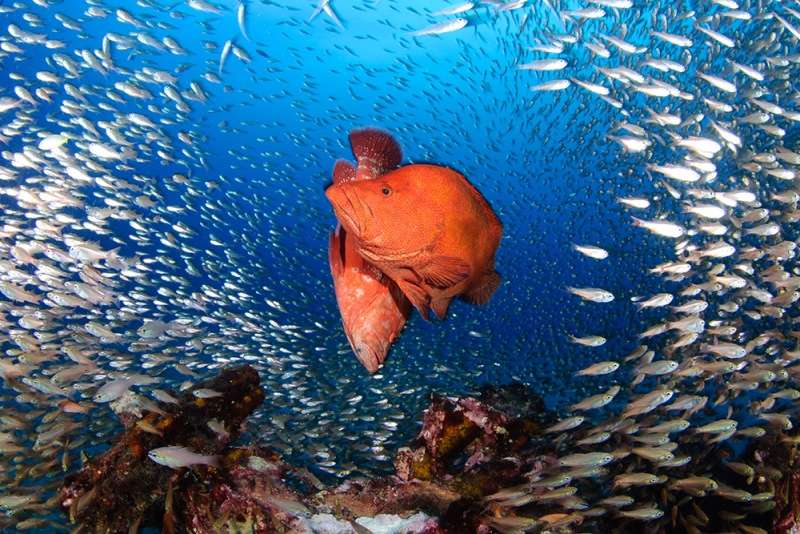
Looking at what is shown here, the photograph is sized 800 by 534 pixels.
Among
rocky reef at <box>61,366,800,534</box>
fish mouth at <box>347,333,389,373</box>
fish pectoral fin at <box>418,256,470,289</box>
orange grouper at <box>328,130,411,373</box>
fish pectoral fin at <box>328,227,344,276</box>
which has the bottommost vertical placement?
rocky reef at <box>61,366,800,534</box>

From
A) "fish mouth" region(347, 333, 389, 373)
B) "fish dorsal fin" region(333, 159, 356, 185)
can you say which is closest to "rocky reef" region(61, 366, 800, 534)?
"fish mouth" region(347, 333, 389, 373)

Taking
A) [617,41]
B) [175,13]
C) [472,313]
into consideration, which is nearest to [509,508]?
[617,41]

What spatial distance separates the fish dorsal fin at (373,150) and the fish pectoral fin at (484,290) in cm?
93

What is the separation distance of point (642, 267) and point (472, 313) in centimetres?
800

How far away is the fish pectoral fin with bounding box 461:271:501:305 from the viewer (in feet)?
9.70

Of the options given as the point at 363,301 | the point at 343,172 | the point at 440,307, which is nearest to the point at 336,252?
the point at 363,301

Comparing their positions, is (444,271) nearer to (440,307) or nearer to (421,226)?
(421,226)

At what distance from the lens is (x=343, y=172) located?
260 centimetres

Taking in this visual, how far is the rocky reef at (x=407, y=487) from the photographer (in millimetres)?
4160

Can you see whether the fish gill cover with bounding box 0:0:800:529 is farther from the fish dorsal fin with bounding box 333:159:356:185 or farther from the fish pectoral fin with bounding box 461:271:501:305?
the fish dorsal fin with bounding box 333:159:356:185

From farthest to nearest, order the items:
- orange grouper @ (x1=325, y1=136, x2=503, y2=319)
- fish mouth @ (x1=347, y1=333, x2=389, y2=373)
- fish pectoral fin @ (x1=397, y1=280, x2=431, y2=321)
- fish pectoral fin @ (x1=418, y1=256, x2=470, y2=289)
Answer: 1. fish mouth @ (x1=347, y1=333, x2=389, y2=373)
2. fish pectoral fin @ (x1=397, y1=280, x2=431, y2=321)
3. fish pectoral fin @ (x1=418, y1=256, x2=470, y2=289)
4. orange grouper @ (x1=325, y1=136, x2=503, y2=319)

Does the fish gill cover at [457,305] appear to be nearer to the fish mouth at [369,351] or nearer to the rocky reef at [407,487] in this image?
the rocky reef at [407,487]

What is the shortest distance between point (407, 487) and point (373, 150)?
351 centimetres

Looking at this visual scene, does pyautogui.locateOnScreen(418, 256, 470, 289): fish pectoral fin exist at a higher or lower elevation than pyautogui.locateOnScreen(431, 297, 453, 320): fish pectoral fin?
higher
